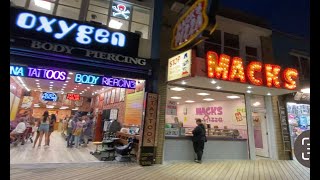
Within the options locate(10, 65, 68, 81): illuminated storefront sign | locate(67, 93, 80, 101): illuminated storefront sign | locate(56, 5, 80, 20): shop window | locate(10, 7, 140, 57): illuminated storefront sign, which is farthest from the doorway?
locate(67, 93, 80, 101): illuminated storefront sign

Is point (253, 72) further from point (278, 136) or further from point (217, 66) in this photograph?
point (278, 136)

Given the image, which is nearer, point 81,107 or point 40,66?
point 40,66

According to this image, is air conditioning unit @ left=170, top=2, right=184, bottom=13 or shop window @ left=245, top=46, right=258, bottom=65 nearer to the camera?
air conditioning unit @ left=170, top=2, right=184, bottom=13

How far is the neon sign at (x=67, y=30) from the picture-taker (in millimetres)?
6965

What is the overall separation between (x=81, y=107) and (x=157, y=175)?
617 inches

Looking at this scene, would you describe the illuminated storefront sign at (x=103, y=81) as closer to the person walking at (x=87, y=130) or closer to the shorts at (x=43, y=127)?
the shorts at (x=43, y=127)

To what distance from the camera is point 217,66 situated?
775 centimetres

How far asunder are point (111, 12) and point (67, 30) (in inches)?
91.4

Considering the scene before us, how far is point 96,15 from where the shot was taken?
895 cm

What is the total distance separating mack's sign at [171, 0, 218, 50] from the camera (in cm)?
593

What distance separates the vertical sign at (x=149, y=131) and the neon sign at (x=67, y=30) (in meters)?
2.51

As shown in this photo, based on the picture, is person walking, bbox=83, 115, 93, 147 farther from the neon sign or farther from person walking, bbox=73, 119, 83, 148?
the neon sign

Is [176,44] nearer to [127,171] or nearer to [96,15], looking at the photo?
[96,15]
